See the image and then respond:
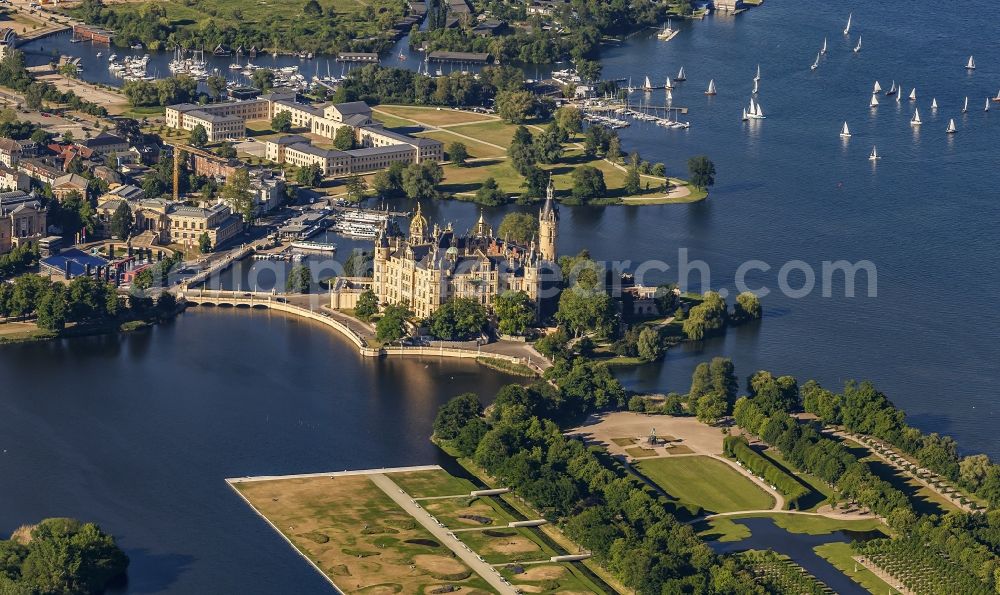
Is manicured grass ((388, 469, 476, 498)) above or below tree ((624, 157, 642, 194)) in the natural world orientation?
below

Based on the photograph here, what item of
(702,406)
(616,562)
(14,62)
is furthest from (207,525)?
(14,62)

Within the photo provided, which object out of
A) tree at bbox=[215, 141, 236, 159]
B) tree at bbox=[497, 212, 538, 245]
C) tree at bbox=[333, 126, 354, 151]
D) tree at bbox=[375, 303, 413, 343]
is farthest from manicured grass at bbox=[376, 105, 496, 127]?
tree at bbox=[375, 303, 413, 343]

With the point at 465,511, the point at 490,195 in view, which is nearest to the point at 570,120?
the point at 490,195

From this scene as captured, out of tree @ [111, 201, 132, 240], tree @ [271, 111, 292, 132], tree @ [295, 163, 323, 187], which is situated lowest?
tree @ [111, 201, 132, 240]

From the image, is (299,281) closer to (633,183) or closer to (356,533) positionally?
(633,183)

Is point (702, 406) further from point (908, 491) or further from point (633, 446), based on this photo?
point (908, 491)

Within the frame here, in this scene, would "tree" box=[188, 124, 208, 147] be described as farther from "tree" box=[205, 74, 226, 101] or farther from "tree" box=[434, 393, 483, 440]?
"tree" box=[434, 393, 483, 440]

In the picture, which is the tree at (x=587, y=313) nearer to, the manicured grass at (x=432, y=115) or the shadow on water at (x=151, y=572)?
the shadow on water at (x=151, y=572)
